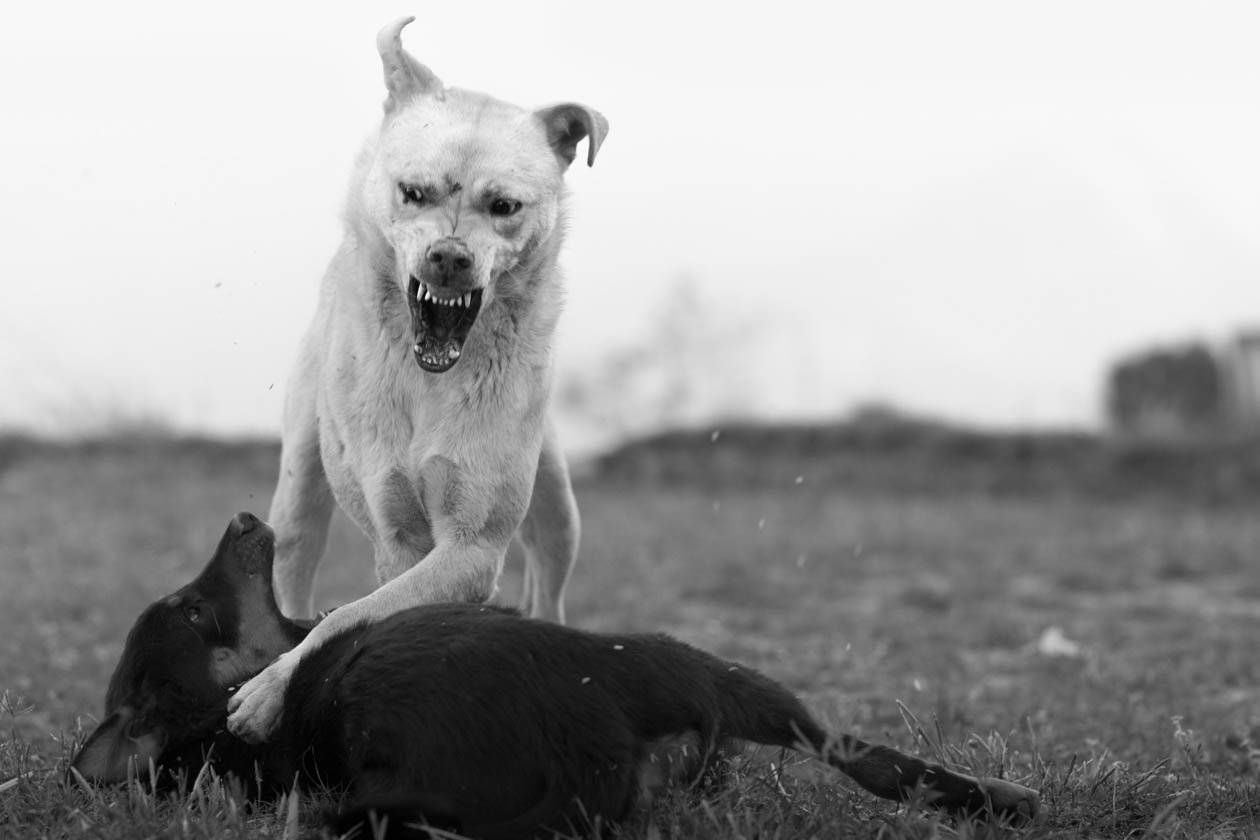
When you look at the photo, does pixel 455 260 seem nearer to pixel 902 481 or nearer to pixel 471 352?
pixel 471 352

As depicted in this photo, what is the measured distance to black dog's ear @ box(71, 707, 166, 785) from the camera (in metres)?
3.41

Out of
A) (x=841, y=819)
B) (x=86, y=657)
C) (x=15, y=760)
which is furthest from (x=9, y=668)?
(x=841, y=819)

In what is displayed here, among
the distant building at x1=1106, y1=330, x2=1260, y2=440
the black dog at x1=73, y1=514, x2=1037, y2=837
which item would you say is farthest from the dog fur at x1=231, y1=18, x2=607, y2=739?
the distant building at x1=1106, y1=330, x2=1260, y2=440

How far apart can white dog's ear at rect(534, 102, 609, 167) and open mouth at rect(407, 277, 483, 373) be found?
0.56 meters

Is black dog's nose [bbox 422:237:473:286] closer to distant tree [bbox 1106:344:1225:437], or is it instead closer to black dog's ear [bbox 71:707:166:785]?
black dog's ear [bbox 71:707:166:785]

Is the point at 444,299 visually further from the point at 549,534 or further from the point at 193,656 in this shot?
the point at 549,534

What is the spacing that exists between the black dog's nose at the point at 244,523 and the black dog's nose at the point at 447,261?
85 centimetres

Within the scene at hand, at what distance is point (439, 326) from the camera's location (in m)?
3.71

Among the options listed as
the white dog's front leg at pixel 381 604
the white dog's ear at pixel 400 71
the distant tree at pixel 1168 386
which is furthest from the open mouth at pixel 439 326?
the distant tree at pixel 1168 386

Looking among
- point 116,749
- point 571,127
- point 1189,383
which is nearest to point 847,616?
point 571,127

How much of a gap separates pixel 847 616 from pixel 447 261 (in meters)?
5.75

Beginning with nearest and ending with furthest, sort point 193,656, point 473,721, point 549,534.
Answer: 1. point 473,721
2. point 193,656
3. point 549,534

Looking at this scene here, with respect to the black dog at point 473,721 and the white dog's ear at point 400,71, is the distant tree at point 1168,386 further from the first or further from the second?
the black dog at point 473,721

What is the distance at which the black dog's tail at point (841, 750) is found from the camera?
3.19 m
